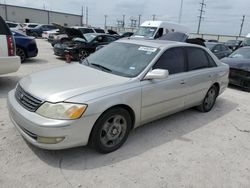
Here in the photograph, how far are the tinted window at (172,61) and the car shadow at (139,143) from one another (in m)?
1.03

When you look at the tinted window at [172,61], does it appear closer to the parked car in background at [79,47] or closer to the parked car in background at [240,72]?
the parked car in background at [240,72]

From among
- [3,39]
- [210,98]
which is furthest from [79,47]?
[210,98]

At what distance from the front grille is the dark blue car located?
6918 mm

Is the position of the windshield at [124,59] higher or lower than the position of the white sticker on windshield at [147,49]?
lower

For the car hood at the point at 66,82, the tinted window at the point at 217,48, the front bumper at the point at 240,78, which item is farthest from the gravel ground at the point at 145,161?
the tinted window at the point at 217,48

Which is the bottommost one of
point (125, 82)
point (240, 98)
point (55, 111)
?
point (240, 98)

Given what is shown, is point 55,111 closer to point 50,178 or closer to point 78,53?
point 50,178

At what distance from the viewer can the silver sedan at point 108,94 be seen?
109 inches

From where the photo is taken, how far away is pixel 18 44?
9.25 m

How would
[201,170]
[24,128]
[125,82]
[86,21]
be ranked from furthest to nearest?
1. [86,21]
2. [125,82]
3. [201,170]
4. [24,128]

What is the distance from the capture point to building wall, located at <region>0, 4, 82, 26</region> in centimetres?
5059

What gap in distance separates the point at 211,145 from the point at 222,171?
0.71 metres

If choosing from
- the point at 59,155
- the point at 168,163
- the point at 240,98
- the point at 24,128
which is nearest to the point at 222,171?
the point at 168,163

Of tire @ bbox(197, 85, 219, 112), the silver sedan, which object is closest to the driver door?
the silver sedan
